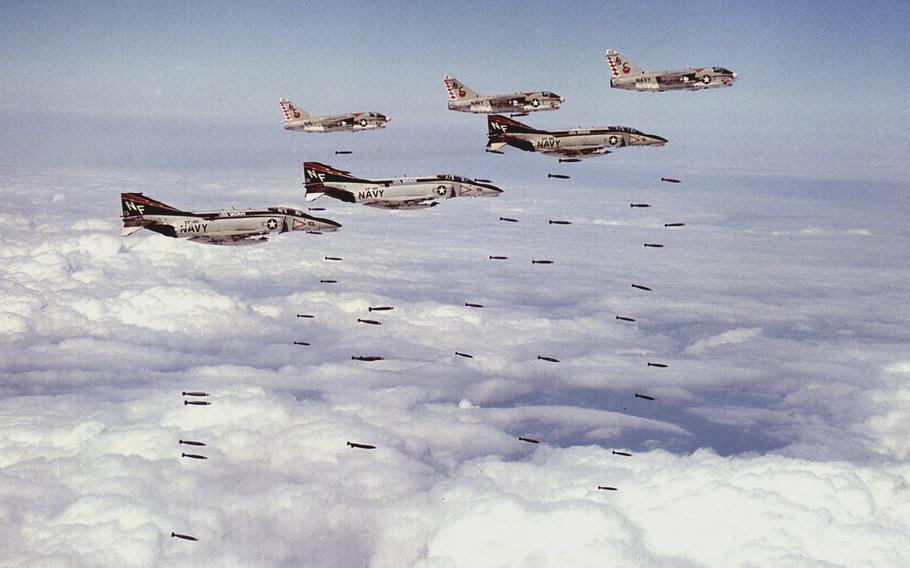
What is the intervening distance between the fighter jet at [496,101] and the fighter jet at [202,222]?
30.6m

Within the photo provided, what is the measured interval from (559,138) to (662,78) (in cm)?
1716

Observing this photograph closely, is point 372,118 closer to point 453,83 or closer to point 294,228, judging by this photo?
point 453,83

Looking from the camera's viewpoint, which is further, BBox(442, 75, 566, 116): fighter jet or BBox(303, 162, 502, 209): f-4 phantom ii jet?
BBox(442, 75, 566, 116): fighter jet

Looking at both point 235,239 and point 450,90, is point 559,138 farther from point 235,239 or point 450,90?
point 235,239

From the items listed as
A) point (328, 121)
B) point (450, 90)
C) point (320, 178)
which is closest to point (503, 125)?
point (450, 90)

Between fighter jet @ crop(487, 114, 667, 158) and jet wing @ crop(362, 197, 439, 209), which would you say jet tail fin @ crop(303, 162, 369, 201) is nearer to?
jet wing @ crop(362, 197, 439, 209)

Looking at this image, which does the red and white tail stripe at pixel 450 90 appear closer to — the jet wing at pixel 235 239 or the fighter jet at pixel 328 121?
the fighter jet at pixel 328 121

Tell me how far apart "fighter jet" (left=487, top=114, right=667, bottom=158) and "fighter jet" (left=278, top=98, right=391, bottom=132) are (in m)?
24.0

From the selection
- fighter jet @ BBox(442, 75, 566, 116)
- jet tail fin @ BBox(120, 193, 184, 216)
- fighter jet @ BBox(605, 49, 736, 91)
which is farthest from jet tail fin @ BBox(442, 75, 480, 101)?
jet tail fin @ BBox(120, 193, 184, 216)

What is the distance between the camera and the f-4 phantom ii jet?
91.4 metres

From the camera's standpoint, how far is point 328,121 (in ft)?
369

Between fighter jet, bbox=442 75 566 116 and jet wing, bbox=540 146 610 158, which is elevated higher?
fighter jet, bbox=442 75 566 116

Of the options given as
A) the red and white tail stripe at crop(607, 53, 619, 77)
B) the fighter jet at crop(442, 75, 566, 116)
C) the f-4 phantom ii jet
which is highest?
the red and white tail stripe at crop(607, 53, 619, 77)

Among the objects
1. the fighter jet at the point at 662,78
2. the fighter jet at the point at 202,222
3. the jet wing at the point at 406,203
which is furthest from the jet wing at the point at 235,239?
the fighter jet at the point at 662,78
